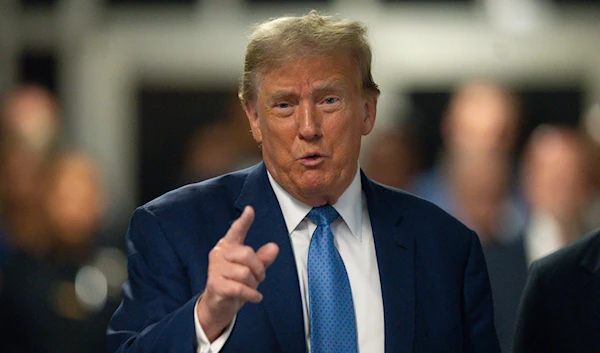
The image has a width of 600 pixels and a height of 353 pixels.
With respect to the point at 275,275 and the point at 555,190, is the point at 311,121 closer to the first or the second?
the point at 275,275

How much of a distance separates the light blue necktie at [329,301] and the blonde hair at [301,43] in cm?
50

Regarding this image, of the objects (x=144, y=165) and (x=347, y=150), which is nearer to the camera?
(x=347, y=150)

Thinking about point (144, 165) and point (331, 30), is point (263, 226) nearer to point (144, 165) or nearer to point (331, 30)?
point (331, 30)

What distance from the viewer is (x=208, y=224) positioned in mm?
3822

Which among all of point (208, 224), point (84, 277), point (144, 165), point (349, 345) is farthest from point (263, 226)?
point (144, 165)

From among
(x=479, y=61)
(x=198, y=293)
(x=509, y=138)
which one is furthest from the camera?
(x=479, y=61)

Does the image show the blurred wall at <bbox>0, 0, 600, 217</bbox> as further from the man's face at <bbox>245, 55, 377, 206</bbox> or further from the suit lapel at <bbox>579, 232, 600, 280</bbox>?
the man's face at <bbox>245, 55, 377, 206</bbox>

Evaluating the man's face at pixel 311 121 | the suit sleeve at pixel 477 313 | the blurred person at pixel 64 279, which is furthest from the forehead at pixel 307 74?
the blurred person at pixel 64 279

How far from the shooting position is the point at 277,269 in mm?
3758

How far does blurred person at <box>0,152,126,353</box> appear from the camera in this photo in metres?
5.94

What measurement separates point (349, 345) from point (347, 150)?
567mm

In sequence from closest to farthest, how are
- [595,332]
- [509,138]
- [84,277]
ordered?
[595,332] → [84,277] → [509,138]

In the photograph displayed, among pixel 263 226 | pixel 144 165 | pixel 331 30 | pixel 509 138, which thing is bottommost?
pixel 144 165

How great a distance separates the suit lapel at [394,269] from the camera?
3754 millimetres
